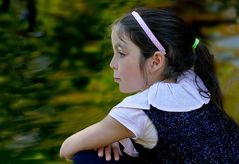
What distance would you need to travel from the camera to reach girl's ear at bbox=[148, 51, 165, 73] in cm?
228

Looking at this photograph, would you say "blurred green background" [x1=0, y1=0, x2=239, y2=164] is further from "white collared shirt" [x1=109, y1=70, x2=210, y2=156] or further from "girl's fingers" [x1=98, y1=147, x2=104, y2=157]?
"white collared shirt" [x1=109, y1=70, x2=210, y2=156]

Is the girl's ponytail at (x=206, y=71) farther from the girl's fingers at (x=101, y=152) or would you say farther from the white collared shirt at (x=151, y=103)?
the girl's fingers at (x=101, y=152)

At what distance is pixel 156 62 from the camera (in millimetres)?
2285

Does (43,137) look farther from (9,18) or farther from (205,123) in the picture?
(205,123)

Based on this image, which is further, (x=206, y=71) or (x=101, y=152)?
(x=206, y=71)

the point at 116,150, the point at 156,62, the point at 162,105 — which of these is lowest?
the point at 116,150

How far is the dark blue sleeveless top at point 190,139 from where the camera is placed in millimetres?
2172

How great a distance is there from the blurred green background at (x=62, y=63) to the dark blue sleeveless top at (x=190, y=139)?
4.16ft

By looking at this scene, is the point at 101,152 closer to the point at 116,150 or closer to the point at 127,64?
the point at 116,150

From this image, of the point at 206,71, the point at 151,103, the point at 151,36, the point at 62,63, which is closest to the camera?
the point at 151,103

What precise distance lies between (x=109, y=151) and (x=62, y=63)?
1803 mm

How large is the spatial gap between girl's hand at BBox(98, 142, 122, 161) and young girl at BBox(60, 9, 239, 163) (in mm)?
20

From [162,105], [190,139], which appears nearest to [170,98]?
[162,105]

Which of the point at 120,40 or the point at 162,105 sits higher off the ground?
the point at 120,40
